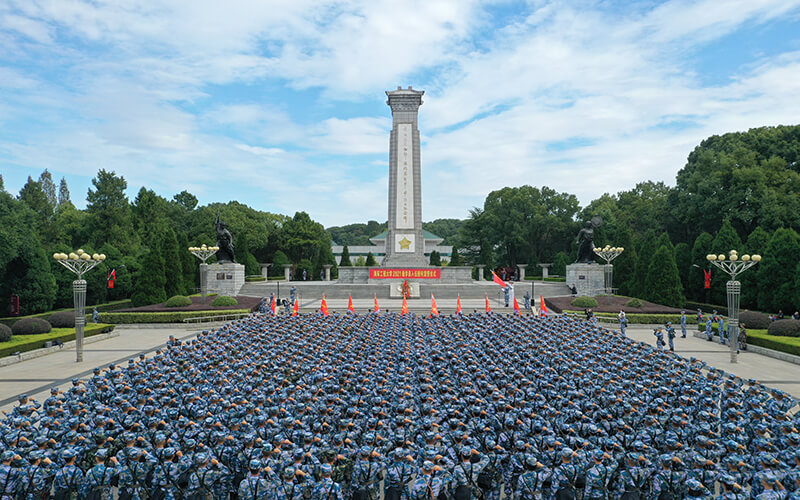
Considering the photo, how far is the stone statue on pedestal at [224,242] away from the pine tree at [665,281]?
31.0 meters

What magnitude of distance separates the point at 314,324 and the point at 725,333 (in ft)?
60.6

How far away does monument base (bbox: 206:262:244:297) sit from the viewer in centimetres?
3997

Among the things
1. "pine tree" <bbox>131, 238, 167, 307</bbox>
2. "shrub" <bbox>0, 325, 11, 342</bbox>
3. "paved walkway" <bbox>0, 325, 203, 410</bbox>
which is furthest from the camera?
"pine tree" <bbox>131, 238, 167, 307</bbox>

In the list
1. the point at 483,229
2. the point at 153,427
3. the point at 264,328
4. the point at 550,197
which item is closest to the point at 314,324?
the point at 264,328

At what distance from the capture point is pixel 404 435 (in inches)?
320

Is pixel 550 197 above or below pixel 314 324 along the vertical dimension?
above

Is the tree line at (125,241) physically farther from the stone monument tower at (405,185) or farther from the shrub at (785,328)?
the shrub at (785,328)

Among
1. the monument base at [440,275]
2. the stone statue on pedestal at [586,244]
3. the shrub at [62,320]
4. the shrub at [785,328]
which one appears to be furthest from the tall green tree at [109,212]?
the shrub at [785,328]

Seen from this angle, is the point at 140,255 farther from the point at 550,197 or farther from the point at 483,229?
the point at 550,197

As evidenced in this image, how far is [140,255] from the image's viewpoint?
4544cm

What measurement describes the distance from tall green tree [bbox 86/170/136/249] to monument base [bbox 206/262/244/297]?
1560cm

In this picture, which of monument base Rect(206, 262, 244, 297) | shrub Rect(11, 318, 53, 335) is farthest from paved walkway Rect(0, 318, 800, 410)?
monument base Rect(206, 262, 244, 297)

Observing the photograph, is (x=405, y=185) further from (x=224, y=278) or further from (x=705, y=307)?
(x=705, y=307)

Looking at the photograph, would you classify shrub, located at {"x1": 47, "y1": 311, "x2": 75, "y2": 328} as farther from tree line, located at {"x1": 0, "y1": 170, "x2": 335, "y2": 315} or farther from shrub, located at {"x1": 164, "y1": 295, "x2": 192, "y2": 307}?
tree line, located at {"x1": 0, "y1": 170, "x2": 335, "y2": 315}
